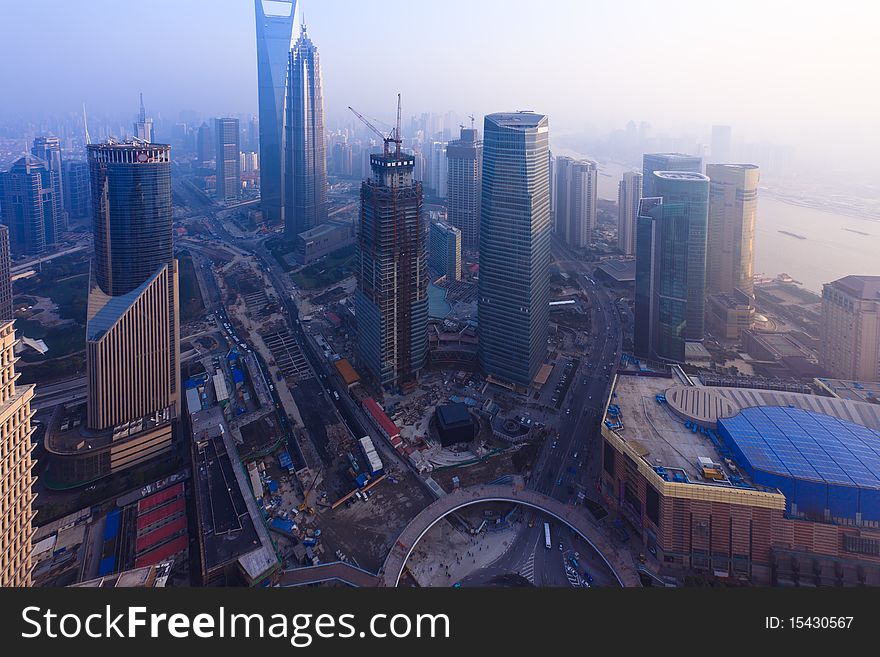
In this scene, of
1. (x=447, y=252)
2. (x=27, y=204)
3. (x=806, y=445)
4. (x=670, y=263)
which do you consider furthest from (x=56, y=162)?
(x=806, y=445)

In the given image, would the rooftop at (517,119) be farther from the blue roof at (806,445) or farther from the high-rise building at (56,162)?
the high-rise building at (56,162)

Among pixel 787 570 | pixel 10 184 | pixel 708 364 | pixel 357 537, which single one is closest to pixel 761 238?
pixel 708 364

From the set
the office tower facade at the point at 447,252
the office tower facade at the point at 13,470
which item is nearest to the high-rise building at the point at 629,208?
the office tower facade at the point at 447,252

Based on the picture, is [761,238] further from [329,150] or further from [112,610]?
[329,150]

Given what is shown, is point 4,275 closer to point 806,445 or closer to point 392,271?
point 392,271

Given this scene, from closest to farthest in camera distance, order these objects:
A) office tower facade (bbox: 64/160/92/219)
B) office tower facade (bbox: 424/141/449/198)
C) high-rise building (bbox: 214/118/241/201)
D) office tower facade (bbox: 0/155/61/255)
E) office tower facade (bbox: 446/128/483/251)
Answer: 1. office tower facade (bbox: 0/155/61/255)
2. office tower facade (bbox: 446/128/483/251)
3. office tower facade (bbox: 64/160/92/219)
4. high-rise building (bbox: 214/118/241/201)
5. office tower facade (bbox: 424/141/449/198)

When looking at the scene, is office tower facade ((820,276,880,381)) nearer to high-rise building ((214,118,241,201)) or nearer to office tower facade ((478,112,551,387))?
office tower facade ((478,112,551,387))

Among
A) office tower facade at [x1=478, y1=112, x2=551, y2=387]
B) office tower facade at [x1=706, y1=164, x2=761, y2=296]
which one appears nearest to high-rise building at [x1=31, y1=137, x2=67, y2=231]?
office tower facade at [x1=478, y1=112, x2=551, y2=387]
